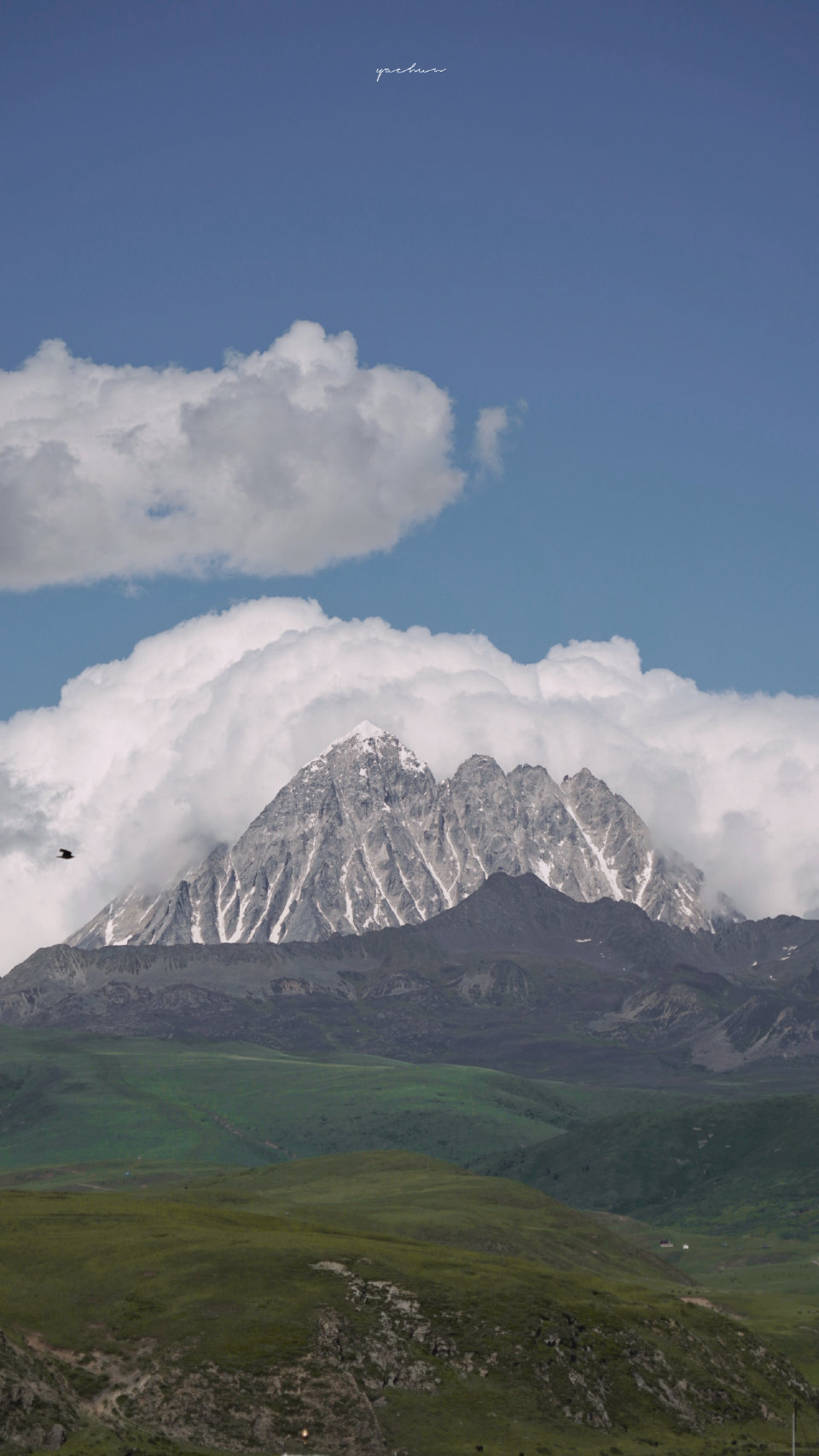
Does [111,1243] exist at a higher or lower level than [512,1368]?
higher

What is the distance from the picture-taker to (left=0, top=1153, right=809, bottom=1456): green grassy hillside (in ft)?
448

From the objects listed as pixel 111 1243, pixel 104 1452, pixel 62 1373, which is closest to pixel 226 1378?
pixel 62 1373

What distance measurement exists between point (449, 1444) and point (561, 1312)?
32.3 metres

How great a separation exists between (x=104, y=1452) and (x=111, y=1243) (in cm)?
6391

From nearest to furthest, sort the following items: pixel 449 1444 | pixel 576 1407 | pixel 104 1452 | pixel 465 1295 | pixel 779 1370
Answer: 1. pixel 104 1452
2. pixel 449 1444
3. pixel 576 1407
4. pixel 465 1295
5. pixel 779 1370

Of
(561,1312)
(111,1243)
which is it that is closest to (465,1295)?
(561,1312)

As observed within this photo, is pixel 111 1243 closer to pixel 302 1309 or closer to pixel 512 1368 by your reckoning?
pixel 302 1309

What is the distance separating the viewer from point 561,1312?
166875 millimetres

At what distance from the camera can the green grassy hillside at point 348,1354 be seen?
136625 mm

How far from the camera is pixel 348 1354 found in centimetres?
14900

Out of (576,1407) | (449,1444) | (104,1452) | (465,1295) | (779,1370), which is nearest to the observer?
(104,1452)

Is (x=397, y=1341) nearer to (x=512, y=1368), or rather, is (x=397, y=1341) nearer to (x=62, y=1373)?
(x=512, y=1368)

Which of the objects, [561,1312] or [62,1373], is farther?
[561,1312]

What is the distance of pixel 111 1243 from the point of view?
176 m
